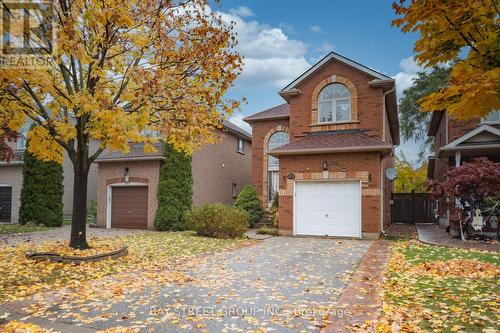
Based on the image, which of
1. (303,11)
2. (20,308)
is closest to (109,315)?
(20,308)

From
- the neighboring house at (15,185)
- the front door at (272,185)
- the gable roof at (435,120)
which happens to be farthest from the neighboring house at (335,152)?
the neighboring house at (15,185)

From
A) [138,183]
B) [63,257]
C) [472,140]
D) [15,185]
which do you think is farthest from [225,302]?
[15,185]

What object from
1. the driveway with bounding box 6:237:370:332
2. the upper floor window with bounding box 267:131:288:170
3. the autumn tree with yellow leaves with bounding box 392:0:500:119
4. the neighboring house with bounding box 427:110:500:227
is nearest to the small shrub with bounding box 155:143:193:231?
the upper floor window with bounding box 267:131:288:170

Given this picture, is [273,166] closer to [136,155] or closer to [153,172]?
[153,172]

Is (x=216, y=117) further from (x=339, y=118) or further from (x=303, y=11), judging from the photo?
(x=339, y=118)

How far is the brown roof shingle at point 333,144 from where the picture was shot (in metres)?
14.3

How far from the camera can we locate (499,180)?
493 inches

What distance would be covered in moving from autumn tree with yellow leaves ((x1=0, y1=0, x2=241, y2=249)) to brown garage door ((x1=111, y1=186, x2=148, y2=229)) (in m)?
9.28

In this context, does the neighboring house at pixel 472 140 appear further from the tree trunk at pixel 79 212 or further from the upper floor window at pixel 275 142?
the tree trunk at pixel 79 212

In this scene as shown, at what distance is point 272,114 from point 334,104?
5534 mm

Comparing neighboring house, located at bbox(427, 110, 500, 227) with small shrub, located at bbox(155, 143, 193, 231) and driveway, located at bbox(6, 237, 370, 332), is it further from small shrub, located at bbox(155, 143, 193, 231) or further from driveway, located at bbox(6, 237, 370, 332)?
small shrub, located at bbox(155, 143, 193, 231)

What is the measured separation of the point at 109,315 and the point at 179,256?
207 inches

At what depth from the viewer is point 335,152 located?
49.3ft

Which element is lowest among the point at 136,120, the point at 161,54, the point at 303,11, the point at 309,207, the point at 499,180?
the point at 309,207
